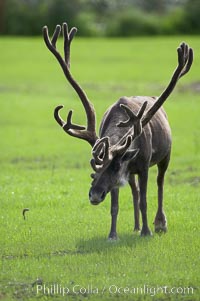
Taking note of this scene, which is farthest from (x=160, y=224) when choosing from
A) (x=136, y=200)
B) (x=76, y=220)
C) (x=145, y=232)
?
(x=76, y=220)

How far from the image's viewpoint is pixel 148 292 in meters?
9.02

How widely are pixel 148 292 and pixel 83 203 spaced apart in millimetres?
5223

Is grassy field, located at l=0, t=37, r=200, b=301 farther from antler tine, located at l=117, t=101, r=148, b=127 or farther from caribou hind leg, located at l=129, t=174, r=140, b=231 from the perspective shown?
antler tine, located at l=117, t=101, r=148, b=127

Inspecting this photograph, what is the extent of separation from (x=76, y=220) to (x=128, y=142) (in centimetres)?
257

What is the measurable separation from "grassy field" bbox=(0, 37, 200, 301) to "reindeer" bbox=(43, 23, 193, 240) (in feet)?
1.92

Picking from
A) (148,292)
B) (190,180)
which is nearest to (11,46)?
(190,180)

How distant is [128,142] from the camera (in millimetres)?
10633

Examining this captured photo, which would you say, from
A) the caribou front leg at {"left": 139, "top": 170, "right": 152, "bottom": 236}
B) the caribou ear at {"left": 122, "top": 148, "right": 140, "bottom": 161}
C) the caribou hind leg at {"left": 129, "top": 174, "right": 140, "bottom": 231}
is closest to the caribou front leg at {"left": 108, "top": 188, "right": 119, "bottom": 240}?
the caribou front leg at {"left": 139, "top": 170, "right": 152, "bottom": 236}

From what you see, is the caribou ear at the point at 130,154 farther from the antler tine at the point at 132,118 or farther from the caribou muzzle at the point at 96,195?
the caribou muzzle at the point at 96,195

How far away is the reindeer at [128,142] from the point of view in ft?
34.7

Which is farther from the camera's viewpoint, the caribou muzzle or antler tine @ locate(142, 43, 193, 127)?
antler tine @ locate(142, 43, 193, 127)

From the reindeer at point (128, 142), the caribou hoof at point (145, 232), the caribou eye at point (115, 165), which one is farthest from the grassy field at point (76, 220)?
the caribou eye at point (115, 165)

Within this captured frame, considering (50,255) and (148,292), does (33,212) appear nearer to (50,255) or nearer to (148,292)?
(50,255)

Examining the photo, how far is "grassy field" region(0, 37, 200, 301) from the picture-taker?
9289 millimetres
